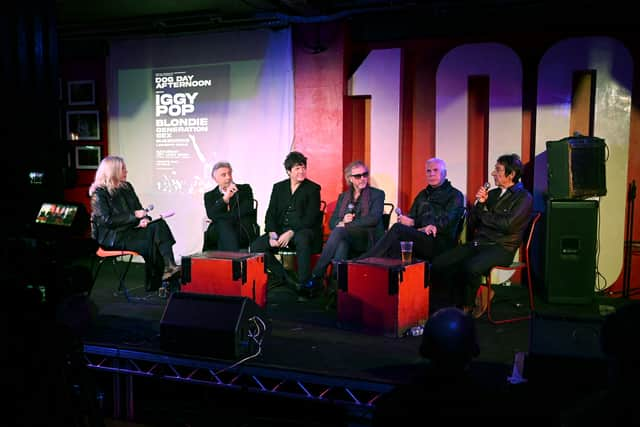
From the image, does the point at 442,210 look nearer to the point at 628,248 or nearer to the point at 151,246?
the point at 628,248

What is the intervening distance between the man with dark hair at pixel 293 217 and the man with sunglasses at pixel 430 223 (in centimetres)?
84

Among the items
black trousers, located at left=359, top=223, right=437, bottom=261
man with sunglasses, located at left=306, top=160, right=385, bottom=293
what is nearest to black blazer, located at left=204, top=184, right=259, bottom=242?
man with sunglasses, located at left=306, top=160, right=385, bottom=293

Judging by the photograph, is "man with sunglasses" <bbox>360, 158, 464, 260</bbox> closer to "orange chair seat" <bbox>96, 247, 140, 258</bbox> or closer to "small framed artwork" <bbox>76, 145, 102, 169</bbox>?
"orange chair seat" <bbox>96, 247, 140, 258</bbox>

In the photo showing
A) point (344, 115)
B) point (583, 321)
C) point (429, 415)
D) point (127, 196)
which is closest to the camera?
point (429, 415)

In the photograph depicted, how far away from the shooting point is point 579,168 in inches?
203

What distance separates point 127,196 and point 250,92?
206cm

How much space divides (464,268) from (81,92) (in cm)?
553

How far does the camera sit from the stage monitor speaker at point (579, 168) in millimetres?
5133

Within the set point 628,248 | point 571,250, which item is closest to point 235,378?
point 571,250

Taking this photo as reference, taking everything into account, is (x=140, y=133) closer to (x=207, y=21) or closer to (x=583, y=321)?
(x=207, y=21)

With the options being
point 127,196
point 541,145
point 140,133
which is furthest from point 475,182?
point 140,133

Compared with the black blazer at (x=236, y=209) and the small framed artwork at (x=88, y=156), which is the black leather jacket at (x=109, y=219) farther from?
the small framed artwork at (x=88, y=156)

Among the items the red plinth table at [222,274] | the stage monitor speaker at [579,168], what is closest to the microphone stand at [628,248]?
the stage monitor speaker at [579,168]

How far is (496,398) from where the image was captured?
4.76 feet
